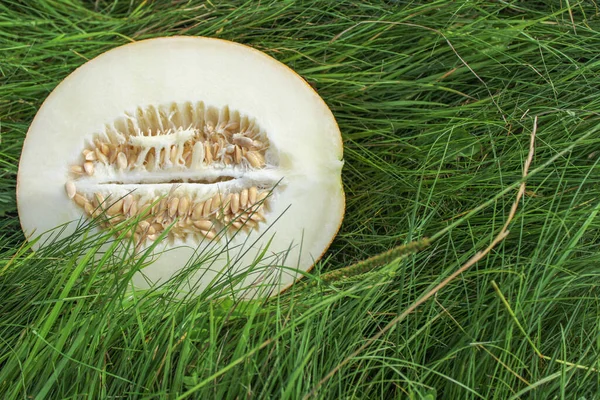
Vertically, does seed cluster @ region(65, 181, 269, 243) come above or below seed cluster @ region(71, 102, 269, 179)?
below

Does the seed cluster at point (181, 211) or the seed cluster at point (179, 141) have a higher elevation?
the seed cluster at point (179, 141)

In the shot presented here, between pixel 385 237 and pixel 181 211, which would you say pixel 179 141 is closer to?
pixel 181 211

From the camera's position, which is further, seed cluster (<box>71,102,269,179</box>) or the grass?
seed cluster (<box>71,102,269,179</box>)

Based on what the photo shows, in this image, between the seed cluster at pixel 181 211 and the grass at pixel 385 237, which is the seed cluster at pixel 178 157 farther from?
the grass at pixel 385 237

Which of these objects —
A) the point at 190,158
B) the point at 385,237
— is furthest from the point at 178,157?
the point at 385,237

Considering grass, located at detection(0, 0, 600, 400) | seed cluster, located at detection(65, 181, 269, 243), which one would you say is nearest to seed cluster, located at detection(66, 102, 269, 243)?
seed cluster, located at detection(65, 181, 269, 243)

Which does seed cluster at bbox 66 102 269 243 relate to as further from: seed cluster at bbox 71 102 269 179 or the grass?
the grass

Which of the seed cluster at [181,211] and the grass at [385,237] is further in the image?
the seed cluster at [181,211]

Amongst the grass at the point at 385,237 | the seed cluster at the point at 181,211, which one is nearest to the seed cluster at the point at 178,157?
the seed cluster at the point at 181,211
